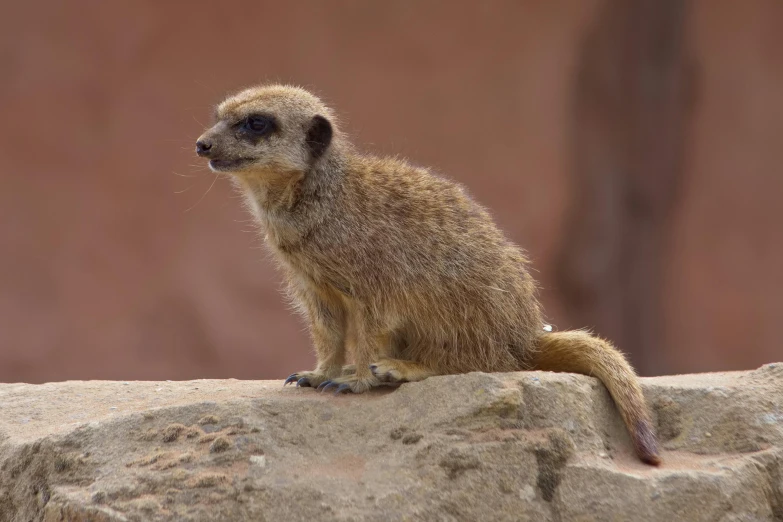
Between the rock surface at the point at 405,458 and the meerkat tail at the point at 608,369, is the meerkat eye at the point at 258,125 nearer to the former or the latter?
the rock surface at the point at 405,458

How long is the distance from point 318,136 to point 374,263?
0.50 meters

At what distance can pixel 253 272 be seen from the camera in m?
7.43

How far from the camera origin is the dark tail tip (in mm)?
2961

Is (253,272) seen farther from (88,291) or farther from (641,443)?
(641,443)

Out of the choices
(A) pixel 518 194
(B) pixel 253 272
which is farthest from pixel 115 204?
(A) pixel 518 194

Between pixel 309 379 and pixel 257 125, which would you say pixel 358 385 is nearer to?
pixel 309 379

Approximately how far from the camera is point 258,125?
3357 mm

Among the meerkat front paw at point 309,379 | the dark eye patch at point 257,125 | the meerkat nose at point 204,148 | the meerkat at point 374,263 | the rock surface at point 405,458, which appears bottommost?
the rock surface at point 405,458

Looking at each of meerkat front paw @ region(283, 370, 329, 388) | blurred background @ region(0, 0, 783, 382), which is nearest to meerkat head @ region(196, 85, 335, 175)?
meerkat front paw @ region(283, 370, 329, 388)

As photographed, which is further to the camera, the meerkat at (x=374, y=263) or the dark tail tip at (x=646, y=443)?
the meerkat at (x=374, y=263)

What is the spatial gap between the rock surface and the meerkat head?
776 mm

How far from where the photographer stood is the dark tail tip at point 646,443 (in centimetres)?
296

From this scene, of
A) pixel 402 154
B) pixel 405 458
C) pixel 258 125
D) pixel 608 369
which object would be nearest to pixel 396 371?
pixel 405 458

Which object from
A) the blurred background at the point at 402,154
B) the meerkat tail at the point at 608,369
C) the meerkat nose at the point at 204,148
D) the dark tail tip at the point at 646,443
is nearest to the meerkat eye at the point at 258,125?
the meerkat nose at the point at 204,148
